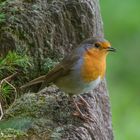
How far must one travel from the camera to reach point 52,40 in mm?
6043

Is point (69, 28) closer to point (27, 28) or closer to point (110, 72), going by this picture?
point (27, 28)

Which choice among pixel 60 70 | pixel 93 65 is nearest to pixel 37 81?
pixel 60 70

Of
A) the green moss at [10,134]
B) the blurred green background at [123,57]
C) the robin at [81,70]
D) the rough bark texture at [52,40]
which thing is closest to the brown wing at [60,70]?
the robin at [81,70]

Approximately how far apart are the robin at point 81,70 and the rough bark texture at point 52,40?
0.40 ft

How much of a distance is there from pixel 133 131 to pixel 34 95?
360 centimetres

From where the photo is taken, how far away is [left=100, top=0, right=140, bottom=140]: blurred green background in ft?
31.8

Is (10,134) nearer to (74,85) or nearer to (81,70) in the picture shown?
(74,85)

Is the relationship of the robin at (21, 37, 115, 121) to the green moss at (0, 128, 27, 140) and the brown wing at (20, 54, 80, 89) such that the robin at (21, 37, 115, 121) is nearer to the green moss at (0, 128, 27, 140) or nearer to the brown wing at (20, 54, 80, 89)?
the brown wing at (20, 54, 80, 89)

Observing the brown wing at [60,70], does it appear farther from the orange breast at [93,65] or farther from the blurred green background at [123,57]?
the blurred green background at [123,57]

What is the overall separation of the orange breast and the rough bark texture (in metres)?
0.26

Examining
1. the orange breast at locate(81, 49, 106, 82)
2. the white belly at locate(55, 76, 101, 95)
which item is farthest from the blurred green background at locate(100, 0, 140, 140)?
the white belly at locate(55, 76, 101, 95)

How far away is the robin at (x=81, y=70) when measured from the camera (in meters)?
5.45

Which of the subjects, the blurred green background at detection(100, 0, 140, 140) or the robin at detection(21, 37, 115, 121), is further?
the blurred green background at detection(100, 0, 140, 140)

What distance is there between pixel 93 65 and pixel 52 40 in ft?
2.17
